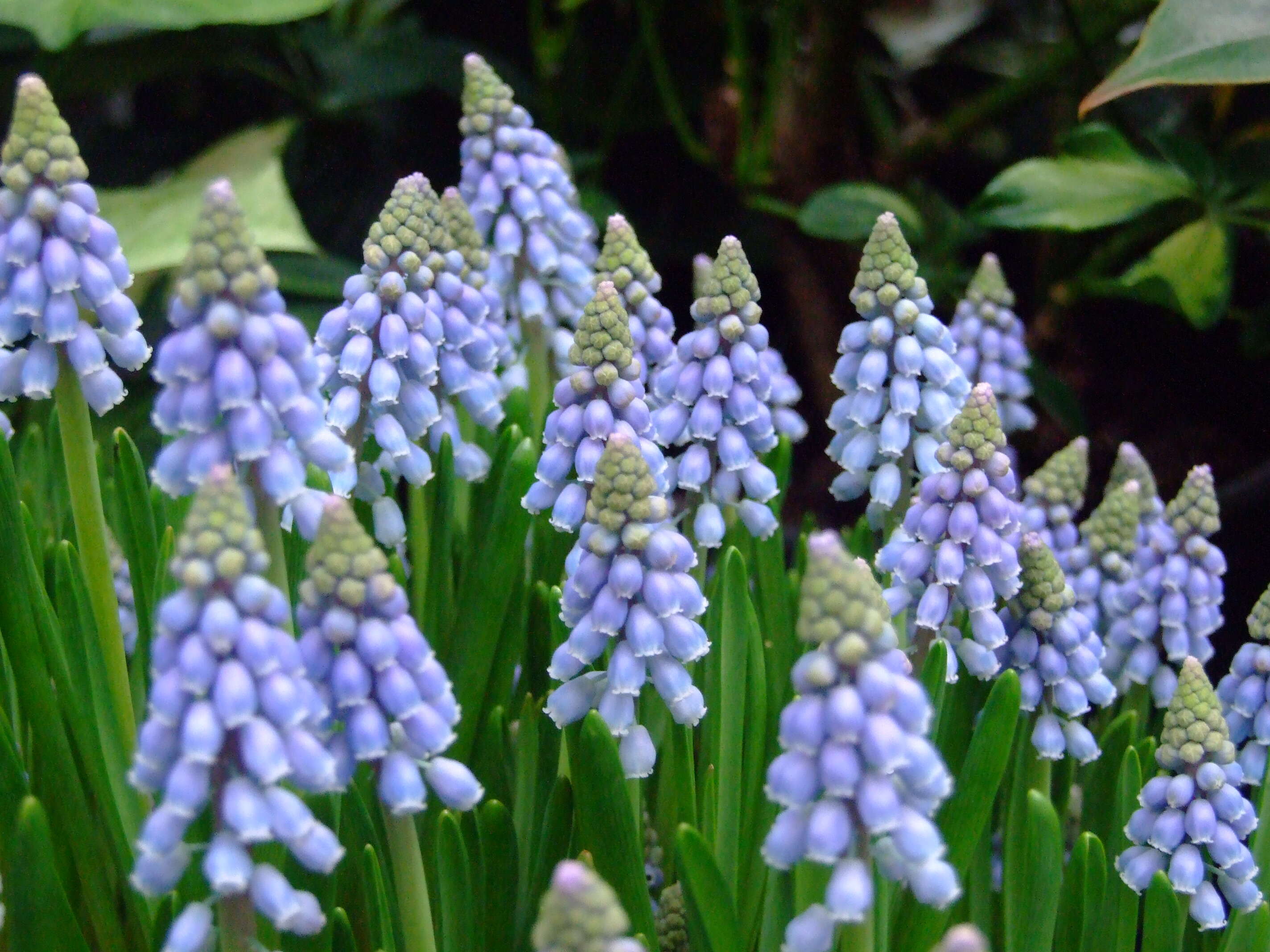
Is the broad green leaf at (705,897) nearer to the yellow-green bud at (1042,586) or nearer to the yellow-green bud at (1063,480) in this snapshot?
the yellow-green bud at (1042,586)

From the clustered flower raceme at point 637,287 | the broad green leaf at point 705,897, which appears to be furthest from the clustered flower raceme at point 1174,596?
the broad green leaf at point 705,897

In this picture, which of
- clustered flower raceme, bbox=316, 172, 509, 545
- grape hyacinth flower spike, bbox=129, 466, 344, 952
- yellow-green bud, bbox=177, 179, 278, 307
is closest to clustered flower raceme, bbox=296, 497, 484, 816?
grape hyacinth flower spike, bbox=129, 466, 344, 952

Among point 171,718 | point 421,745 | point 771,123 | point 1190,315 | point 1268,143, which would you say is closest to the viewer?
point 171,718

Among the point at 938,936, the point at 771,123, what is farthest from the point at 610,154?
the point at 938,936

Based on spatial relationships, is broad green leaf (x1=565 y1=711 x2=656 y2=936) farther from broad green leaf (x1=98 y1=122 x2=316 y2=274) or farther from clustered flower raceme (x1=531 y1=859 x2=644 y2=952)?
broad green leaf (x1=98 y1=122 x2=316 y2=274)

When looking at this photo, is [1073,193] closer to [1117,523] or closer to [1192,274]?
[1192,274]

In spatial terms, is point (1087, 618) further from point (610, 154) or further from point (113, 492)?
point (610, 154)

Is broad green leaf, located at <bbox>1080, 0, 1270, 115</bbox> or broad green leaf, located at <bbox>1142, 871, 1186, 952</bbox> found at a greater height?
broad green leaf, located at <bbox>1080, 0, 1270, 115</bbox>
